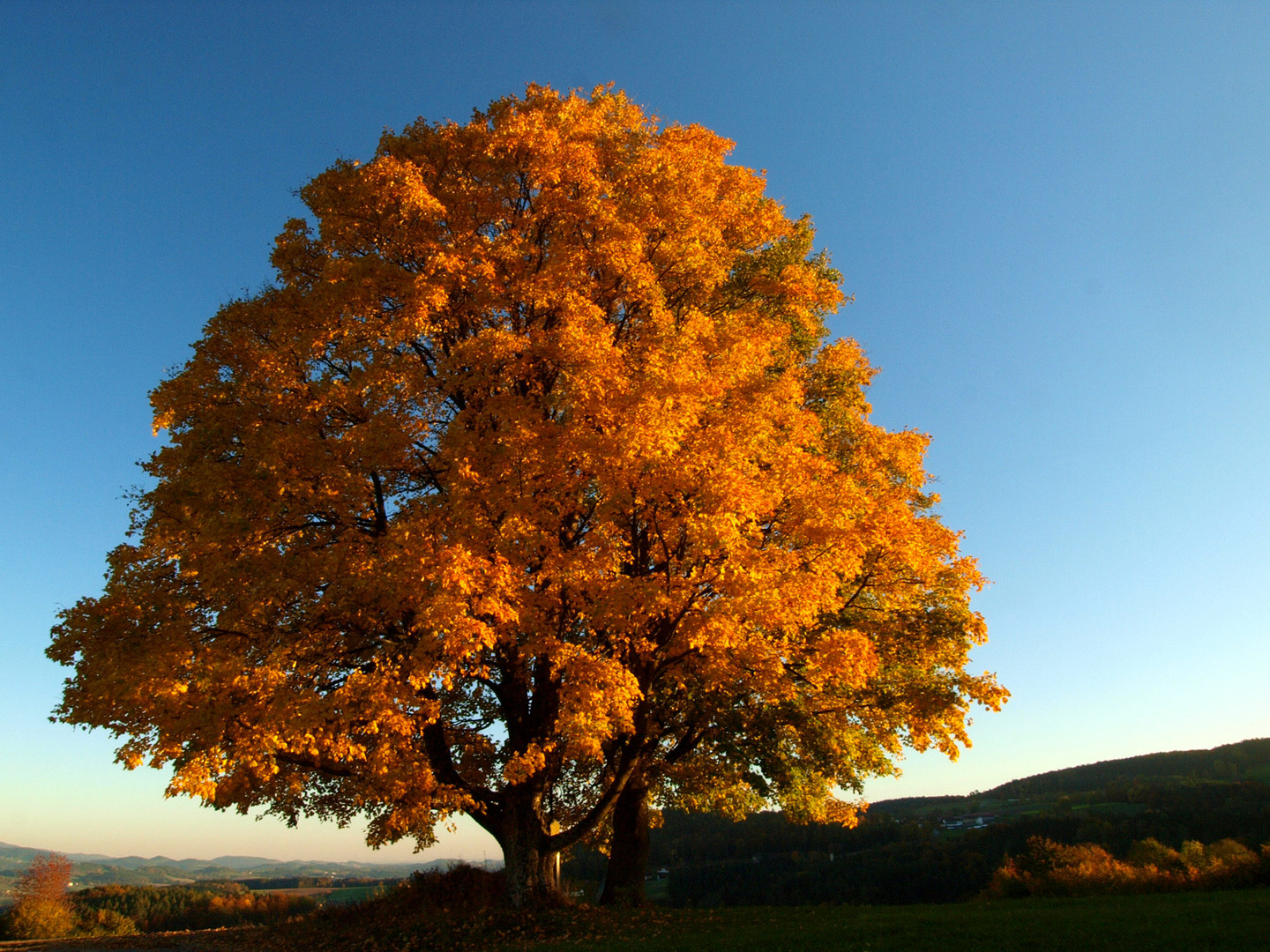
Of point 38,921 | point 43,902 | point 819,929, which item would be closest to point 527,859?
point 819,929

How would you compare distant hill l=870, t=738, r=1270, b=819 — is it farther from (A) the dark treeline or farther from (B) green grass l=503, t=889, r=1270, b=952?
(B) green grass l=503, t=889, r=1270, b=952

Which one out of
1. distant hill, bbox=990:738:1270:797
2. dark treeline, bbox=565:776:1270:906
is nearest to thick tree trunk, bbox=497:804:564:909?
dark treeline, bbox=565:776:1270:906

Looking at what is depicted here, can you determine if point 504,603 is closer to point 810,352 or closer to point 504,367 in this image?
point 504,367

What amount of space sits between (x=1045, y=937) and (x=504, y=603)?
9574 mm

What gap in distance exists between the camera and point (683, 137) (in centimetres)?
1684

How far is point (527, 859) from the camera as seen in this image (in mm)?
13398

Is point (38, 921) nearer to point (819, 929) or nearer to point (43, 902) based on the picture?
point (43, 902)

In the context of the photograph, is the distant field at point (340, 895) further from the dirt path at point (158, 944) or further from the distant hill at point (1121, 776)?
the distant hill at point (1121, 776)

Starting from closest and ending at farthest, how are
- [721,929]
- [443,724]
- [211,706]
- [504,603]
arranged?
[211,706], [504,603], [721,929], [443,724]

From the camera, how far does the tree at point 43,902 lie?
28547 millimetres

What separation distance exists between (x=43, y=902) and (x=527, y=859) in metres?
31.3

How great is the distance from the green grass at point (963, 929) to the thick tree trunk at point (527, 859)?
204cm

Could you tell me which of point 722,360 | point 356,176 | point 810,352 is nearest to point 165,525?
point 356,176

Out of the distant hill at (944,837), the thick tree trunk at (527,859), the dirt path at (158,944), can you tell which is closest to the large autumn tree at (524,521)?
the thick tree trunk at (527,859)
